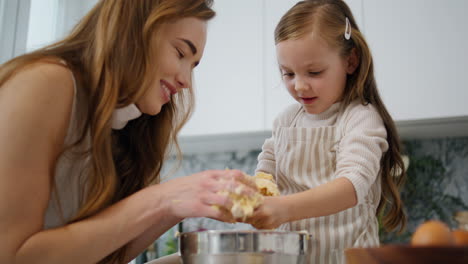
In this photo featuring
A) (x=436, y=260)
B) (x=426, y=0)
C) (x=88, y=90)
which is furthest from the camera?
(x=426, y=0)

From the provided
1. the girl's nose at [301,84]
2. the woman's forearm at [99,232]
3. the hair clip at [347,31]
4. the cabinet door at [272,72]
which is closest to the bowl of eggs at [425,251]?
the woman's forearm at [99,232]

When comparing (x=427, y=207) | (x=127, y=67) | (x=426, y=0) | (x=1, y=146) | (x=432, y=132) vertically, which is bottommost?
(x=427, y=207)

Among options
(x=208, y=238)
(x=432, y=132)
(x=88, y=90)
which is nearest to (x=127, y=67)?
(x=88, y=90)

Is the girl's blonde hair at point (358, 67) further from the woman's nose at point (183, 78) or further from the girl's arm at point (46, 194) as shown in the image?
the girl's arm at point (46, 194)

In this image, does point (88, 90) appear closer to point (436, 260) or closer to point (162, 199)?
point (162, 199)

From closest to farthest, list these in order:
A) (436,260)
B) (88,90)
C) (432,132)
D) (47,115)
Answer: (436,260) → (47,115) → (88,90) → (432,132)

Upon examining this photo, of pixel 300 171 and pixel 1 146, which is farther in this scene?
pixel 300 171

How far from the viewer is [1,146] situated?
2.74 ft

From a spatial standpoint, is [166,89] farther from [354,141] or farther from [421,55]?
[421,55]

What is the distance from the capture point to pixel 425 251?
0.56 m

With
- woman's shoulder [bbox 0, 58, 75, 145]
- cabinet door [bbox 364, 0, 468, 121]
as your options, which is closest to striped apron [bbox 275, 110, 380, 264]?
woman's shoulder [bbox 0, 58, 75, 145]

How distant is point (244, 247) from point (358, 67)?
722 mm

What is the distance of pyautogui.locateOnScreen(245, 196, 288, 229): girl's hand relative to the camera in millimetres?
875

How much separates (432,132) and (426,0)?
65 centimetres
